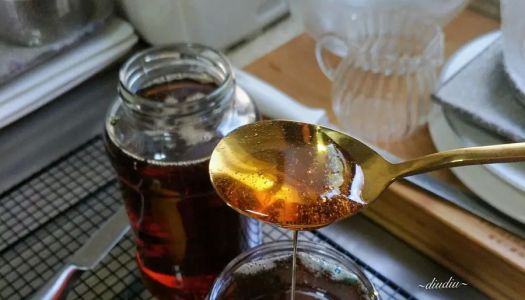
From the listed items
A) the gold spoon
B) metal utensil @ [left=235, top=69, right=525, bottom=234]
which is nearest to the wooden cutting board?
metal utensil @ [left=235, top=69, right=525, bottom=234]

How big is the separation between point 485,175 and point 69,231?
0.97ft

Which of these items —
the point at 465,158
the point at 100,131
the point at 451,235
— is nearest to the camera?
the point at 465,158

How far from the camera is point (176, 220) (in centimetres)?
42

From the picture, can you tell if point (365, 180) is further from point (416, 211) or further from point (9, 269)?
point (9, 269)

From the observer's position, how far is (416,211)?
0.45 meters

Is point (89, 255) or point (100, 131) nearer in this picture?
point (89, 255)

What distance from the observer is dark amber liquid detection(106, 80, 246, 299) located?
1.31 feet

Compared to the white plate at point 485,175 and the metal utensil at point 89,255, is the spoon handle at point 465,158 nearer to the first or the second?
the white plate at point 485,175

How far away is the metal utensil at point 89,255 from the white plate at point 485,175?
0.78 ft

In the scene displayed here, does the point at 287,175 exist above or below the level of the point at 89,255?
above

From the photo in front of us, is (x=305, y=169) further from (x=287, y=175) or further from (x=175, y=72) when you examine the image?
(x=175, y=72)

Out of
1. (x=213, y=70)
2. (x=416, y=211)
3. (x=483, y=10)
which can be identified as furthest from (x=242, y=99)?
(x=483, y=10)

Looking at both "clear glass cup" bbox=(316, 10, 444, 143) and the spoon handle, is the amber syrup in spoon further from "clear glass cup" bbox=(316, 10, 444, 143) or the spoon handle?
"clear glass cup" bbox=(316, 10, 444, 143)

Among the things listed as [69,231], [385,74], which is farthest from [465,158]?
[69,231]
